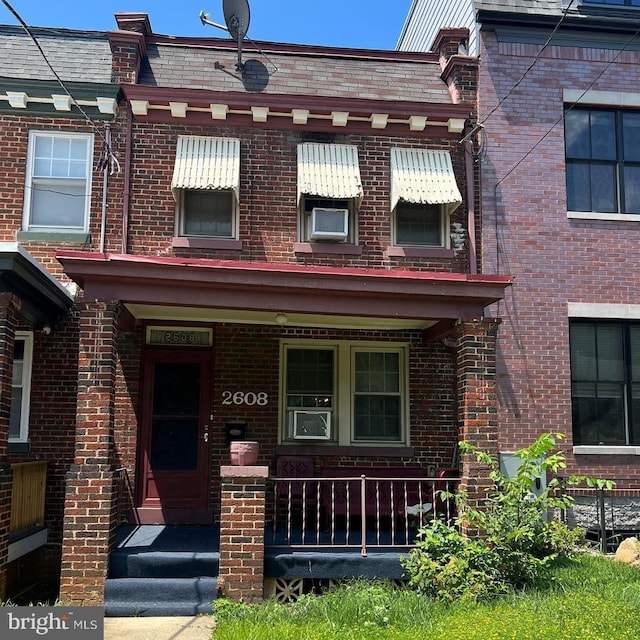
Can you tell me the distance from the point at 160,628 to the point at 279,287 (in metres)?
3.75

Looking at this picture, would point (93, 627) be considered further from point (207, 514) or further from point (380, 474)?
point (380, 474)

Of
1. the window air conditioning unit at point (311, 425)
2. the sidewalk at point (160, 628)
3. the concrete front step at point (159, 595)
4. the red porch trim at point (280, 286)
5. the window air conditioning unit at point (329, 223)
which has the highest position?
the window air conditioning unit at point (329, 223)

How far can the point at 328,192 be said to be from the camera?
1021 cm

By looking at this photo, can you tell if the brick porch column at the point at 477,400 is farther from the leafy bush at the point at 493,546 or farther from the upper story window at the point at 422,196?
the upper story window at the point at 422,196

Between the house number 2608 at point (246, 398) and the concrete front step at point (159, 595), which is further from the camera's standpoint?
the house number 2608 at point (246, 398)

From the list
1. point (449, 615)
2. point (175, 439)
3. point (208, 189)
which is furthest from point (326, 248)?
point (449, 615)

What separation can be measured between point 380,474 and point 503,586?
9.61 ft

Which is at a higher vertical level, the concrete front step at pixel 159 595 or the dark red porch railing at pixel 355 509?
the dark red porch railing at pixel 355 509

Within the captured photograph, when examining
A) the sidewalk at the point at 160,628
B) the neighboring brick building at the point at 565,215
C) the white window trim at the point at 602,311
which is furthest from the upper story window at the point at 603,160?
Result: the sidewalk at the point at 160,628

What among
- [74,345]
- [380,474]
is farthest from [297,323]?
[74,345]

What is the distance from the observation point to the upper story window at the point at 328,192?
10250mm

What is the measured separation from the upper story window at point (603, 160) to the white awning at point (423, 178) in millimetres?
2023

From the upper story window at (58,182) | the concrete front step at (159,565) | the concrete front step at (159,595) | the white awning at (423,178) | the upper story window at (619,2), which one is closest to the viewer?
the concrete front step at (159,595)

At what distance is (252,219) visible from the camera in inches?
410
